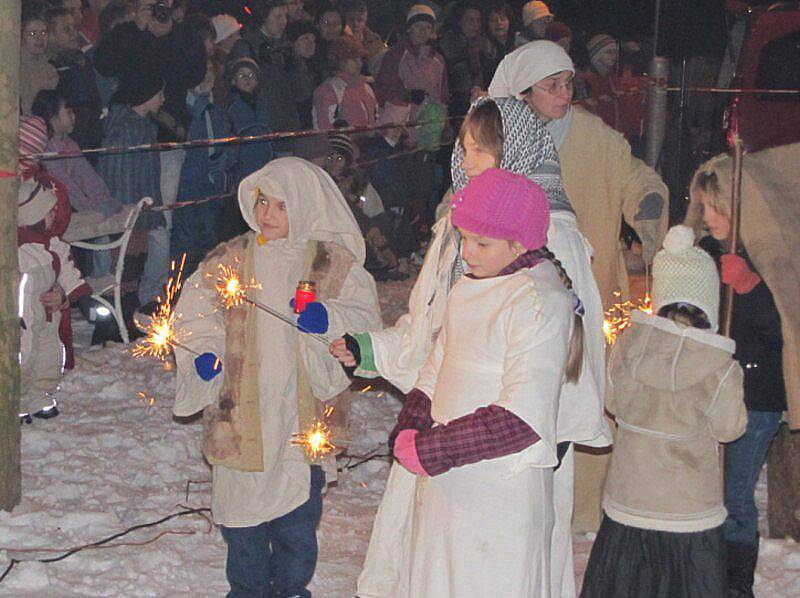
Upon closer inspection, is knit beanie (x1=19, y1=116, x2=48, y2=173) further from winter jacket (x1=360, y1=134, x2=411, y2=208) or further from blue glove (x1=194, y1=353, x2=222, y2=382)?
winter jacket (x1=360, y1=134, x2=411, y2=208)

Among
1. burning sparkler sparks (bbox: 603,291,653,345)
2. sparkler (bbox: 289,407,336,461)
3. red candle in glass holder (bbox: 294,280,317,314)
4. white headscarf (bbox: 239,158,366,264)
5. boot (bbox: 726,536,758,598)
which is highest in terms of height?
white headscarf (bbox: 239,158,366,264)

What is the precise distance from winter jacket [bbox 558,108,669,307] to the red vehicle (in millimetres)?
3700

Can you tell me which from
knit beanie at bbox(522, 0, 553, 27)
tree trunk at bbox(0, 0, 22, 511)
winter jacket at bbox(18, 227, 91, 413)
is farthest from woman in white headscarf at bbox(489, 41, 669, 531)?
knit beanie at bbox(522, 0, 553, 27)

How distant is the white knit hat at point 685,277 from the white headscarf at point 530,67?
1.07 meters

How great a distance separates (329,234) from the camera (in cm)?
546

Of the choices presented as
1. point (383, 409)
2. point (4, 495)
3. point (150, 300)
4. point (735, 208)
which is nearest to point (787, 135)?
point (383, 409)

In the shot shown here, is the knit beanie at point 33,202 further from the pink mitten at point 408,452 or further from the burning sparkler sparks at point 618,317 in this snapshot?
the pink mitten at point 408,452

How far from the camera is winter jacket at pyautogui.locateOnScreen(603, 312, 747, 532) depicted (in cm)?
503

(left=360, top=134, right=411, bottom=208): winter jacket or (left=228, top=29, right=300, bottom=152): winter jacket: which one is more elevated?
(left=228, top=29, right=300, bottom=152): winter jacket

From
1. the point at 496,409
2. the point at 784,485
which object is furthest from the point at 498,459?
the point at 784,485

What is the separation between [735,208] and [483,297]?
214 centimetres

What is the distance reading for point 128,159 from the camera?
33.2ft

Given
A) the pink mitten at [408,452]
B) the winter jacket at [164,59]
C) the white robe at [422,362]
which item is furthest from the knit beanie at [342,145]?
the pink mitten at [408,452]

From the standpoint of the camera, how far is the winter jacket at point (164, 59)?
33.4 ft
